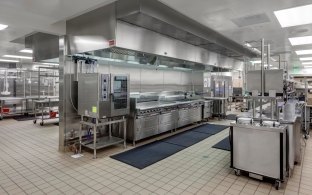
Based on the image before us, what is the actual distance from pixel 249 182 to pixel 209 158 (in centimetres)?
96

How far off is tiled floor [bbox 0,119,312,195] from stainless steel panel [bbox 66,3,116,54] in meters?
2.05

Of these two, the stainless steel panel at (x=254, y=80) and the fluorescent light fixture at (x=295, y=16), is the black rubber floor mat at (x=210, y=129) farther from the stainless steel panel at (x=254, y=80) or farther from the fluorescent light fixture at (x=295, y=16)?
the fluorescent light fixture at (x=295, y=16)

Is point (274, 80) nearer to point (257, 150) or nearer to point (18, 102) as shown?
point (257, 150)

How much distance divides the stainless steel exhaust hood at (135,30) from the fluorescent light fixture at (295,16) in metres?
1.38

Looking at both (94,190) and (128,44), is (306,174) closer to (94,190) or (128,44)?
(94,190)

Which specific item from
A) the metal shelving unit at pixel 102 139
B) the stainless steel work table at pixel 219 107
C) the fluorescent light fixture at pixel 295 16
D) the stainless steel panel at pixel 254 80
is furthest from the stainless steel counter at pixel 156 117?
the fluorescent light fixture at pixel 295 16

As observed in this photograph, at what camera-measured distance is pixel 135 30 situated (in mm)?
3643

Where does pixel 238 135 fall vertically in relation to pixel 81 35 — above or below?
below

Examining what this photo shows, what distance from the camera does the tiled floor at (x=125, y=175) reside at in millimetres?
2572

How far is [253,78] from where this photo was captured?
3.06 meters

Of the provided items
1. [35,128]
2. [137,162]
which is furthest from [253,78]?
[35,128]

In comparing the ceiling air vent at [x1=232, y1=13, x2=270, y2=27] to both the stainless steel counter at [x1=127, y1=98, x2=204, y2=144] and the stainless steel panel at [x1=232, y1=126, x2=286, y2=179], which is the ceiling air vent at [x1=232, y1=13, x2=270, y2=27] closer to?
the stainless steel panel at [x1=232, y1=126, x2=286, y2=179]

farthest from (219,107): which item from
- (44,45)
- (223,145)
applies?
(44,45)

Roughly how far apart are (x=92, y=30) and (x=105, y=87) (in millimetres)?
1054
